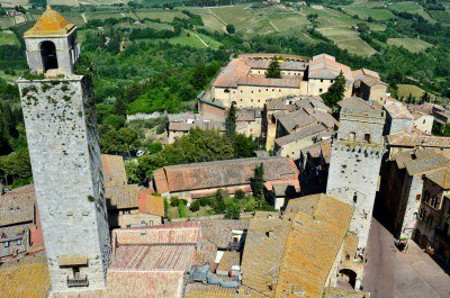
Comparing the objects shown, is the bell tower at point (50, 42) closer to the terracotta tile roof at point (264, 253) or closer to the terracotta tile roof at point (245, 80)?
the terracotta tile roof at point (264, 253)

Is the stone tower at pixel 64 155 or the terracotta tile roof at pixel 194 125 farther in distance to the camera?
the terracotta tile roof at pixel 194 125

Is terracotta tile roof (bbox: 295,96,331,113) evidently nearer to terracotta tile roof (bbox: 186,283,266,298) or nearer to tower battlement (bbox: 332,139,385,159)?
tower battlement (bbox: 332,139,385,159)

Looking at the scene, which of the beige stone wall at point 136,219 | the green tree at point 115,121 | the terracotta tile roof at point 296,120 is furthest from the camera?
the green tree at point 115,121

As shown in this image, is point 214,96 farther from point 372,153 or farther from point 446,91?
point 446,91

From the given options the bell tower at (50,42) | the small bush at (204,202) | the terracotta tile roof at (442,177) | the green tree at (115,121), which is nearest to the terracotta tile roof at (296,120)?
the small bush at (204,202)

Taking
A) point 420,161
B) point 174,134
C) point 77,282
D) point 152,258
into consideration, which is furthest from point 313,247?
point 174,134

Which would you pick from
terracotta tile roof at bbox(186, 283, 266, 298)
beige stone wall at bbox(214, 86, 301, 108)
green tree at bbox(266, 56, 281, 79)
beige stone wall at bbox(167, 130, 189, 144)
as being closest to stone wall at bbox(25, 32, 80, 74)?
terracotta tile roof at bbox(186, 283, 266, 298)
